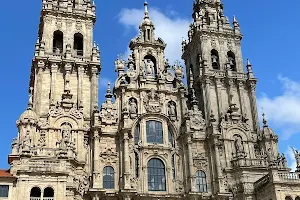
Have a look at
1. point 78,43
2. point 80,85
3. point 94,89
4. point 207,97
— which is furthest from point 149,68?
point 78,43

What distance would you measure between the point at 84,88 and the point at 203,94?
34.7 feet

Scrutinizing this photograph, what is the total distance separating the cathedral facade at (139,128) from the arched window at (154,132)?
3.2 inches

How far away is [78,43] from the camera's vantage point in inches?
1599

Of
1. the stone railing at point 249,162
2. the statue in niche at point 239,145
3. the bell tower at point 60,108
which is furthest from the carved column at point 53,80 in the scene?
the statue in niche at point 239,145

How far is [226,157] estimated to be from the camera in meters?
36.0

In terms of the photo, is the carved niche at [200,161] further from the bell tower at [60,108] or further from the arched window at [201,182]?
the bell tower at [60,108]

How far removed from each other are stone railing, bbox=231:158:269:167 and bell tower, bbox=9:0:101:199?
37.9 ft

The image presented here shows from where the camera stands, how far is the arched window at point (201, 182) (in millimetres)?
35000

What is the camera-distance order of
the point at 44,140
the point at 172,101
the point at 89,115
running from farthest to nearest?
the point at 172,101
the point at 89,115
the point at 44,140

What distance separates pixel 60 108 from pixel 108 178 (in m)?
6.55

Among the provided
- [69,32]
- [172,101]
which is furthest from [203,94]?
[69,32]

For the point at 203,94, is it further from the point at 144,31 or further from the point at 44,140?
the point at 44,140

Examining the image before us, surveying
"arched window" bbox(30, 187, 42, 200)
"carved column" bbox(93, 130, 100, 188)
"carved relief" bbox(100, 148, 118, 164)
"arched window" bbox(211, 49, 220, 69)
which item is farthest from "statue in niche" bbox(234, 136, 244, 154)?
"arched window" bbox(30, 187, 42, 200)

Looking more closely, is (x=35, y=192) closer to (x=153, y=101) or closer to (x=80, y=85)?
(x=80, y=85)
